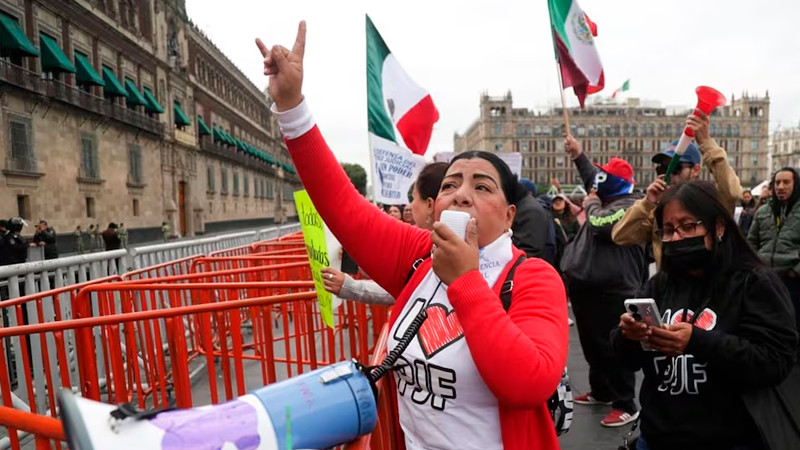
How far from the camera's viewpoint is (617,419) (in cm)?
367

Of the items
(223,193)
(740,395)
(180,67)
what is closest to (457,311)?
(740,395)

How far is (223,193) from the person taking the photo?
149ft

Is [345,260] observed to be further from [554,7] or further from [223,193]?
[223,193]

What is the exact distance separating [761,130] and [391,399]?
420 feet

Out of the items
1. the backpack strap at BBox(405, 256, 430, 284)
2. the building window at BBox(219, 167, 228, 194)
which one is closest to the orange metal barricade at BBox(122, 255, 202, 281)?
the backpack strap at BBox(405, 256, 430, 284)

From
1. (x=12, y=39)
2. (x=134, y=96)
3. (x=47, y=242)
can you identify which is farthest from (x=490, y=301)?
(x=134, y=96)

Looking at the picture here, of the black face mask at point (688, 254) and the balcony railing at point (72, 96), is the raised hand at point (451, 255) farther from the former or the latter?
the balcony railing at point (72, 96)

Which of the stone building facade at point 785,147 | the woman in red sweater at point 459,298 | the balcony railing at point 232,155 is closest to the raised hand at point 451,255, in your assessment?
the woman in red sweater at point 459,298

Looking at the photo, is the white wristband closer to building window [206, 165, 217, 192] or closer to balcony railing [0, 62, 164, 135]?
balcony railing [0, 62, 164, 135]

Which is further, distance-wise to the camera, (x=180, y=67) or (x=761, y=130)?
(x=761, y=130)

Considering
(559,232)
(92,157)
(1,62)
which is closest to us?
(559,232)

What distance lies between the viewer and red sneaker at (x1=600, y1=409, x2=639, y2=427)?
3646 mm

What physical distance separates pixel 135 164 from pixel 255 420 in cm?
3174

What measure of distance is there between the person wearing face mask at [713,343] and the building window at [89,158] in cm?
2650
